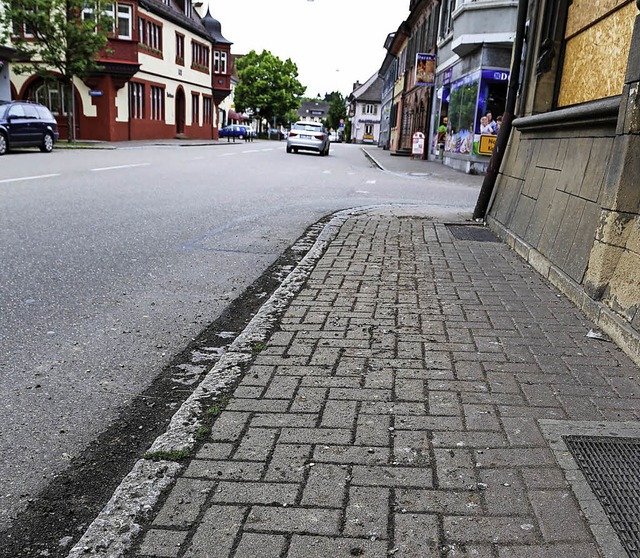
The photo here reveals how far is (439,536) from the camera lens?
2.18m

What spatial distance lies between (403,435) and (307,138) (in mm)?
31751

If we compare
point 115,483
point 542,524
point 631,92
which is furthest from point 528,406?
point 631,92

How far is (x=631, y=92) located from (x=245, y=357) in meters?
3.10

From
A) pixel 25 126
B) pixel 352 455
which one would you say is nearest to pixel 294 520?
pixel 352 455

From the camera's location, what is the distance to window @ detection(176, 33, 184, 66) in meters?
47.3

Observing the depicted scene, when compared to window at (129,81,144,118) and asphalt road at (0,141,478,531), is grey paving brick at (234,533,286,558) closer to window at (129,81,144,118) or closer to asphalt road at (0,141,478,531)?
asphalt road at (0,141,478,531)

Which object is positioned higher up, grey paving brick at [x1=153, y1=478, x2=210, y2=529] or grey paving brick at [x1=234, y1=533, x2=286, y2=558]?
grey paving brick at [x1=234, y1=533, x2=286, y2=558]

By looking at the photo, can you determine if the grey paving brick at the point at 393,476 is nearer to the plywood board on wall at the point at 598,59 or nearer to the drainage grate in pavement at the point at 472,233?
the plywood board on wall at the point at 598,59

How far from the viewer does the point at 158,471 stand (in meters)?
2.52

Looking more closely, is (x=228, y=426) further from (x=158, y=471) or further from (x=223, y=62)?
(x=223, y=62)

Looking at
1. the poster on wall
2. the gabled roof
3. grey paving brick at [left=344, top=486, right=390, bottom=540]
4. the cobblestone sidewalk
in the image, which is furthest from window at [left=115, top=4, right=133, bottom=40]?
the gabled roof

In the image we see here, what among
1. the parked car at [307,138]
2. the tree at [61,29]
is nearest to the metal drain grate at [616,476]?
the tree at [61,29]

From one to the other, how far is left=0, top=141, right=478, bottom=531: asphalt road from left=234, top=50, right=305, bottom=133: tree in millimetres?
67995

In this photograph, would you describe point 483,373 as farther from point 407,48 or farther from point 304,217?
point 407,48
